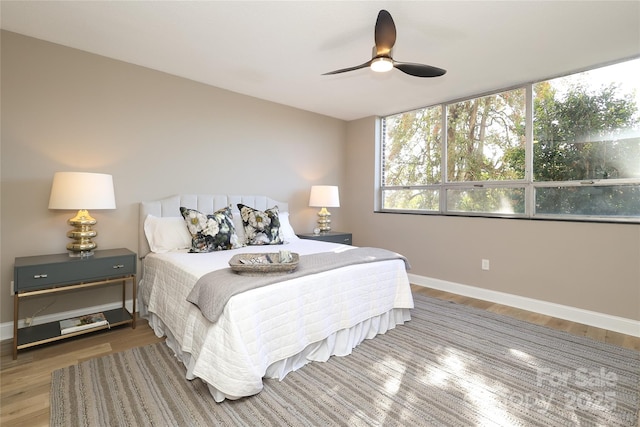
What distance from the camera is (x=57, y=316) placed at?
2725 mm

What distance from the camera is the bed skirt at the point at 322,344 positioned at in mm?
1966

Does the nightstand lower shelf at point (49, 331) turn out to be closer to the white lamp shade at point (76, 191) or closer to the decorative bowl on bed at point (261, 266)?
the white lamp shade at point (76, 191)

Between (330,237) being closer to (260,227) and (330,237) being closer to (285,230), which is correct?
(285,230)

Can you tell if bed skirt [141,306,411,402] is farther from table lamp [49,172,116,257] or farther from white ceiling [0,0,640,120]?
white ceiling [0,0,640,120]

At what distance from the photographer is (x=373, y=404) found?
68.7 inches

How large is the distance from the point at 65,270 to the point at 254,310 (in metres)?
1.65

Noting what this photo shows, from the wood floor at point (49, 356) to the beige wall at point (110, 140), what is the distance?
52 centimetres

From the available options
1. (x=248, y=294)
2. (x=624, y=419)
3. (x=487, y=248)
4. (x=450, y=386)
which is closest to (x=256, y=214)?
(x=248, y=294)

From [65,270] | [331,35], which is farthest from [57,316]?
[331,35]

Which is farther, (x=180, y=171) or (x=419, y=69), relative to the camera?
(x=180, y=171)

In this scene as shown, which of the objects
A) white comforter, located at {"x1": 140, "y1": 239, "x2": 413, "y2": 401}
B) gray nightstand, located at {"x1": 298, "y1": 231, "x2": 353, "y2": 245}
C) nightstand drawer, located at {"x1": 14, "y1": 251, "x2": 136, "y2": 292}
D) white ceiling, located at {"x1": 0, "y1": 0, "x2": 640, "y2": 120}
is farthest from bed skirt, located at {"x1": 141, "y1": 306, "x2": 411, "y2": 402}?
white ceiling, located at {"x1": 0, "y1": 0, "x2": 640, "y2": 120}

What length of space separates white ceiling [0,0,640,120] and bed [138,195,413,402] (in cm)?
146

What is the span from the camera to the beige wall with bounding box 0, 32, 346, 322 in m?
2.52

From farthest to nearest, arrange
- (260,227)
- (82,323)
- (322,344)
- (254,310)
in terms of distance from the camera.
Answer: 1. (260,227)
2. (82,323)
3. (322,344)
4. (254,310)
